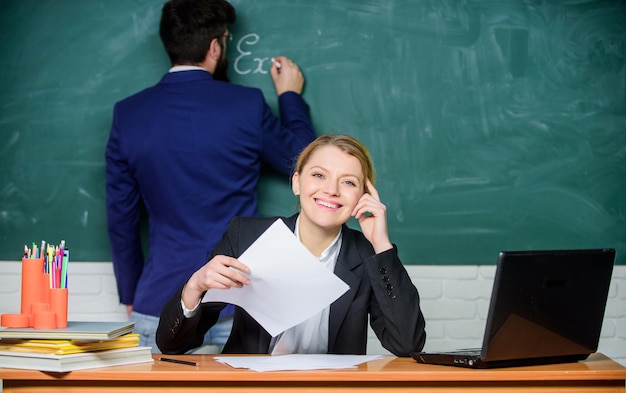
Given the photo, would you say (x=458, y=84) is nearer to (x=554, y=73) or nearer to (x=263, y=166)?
(x=554, y=73)

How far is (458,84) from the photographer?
11.1 feet

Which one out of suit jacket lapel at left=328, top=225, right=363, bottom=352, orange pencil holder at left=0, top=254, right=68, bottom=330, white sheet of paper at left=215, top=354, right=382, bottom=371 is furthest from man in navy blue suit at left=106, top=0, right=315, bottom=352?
orange pencil holder at left=0, top=254, right=68, bottom=330

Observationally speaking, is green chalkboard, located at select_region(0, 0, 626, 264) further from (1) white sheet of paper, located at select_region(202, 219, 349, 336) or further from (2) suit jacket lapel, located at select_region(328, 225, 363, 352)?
(1) white sheet of paper, located at select_region(202, 219, 349, 336)

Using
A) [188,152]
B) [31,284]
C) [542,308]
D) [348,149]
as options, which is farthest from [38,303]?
[188,152]

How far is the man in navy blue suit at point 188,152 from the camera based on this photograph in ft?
9.58

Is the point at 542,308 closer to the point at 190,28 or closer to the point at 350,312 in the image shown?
the point at 350,312

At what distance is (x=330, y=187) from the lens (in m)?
2.27

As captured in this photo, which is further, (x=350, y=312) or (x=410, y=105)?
(x=410, y=105)

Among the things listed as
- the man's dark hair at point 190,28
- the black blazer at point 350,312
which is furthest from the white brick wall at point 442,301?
the black blazer at point 350,312

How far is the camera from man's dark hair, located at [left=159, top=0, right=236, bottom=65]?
9.85 ft

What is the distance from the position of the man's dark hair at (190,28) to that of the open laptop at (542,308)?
5.33 feet

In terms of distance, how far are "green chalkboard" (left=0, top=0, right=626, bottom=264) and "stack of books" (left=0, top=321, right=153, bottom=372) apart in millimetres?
1546

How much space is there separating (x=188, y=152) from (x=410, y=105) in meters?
0.96

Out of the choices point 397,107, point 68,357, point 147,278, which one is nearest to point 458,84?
point 397,107
